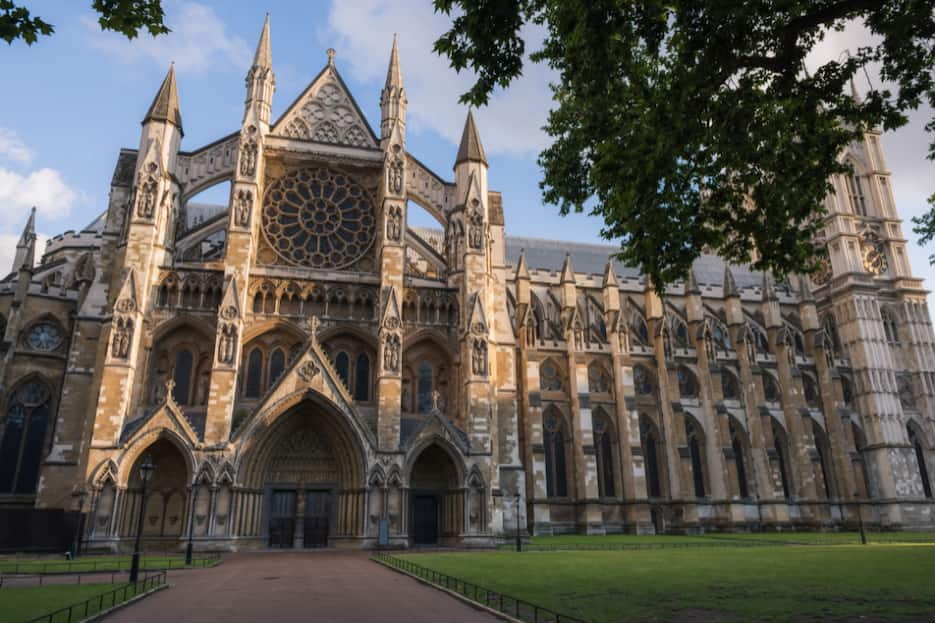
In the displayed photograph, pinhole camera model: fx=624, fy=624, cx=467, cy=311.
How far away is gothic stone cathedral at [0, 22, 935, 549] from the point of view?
2642cm

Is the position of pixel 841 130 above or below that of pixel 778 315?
below

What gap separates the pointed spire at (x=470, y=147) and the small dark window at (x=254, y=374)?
1458 cm

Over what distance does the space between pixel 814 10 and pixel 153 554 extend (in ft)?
90.0

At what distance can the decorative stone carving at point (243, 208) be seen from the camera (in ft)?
→ 95.5

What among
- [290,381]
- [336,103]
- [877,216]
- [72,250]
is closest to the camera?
[290,381]

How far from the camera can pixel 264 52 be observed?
109 ft

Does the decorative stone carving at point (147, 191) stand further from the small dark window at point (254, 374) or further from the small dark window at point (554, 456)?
the small dark window at point (554, 456)

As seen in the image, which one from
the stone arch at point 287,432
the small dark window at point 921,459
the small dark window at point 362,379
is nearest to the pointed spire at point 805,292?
the small dark window at point 921,459

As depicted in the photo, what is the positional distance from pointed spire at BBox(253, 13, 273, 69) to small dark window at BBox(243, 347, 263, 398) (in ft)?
50.0

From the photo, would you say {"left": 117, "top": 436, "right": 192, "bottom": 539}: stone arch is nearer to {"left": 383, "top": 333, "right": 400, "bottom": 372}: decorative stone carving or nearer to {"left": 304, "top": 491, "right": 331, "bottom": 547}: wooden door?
{"left": 304, "top": 491, "right": 331, "bottom": 547}: wooden door

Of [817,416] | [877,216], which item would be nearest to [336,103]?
[817,416]

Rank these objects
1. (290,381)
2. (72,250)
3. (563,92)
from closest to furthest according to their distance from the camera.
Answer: (563,92)
(290,381)
(72,250)

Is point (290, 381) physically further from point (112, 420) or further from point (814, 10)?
point (814, 10)

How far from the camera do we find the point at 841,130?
1275 cm
